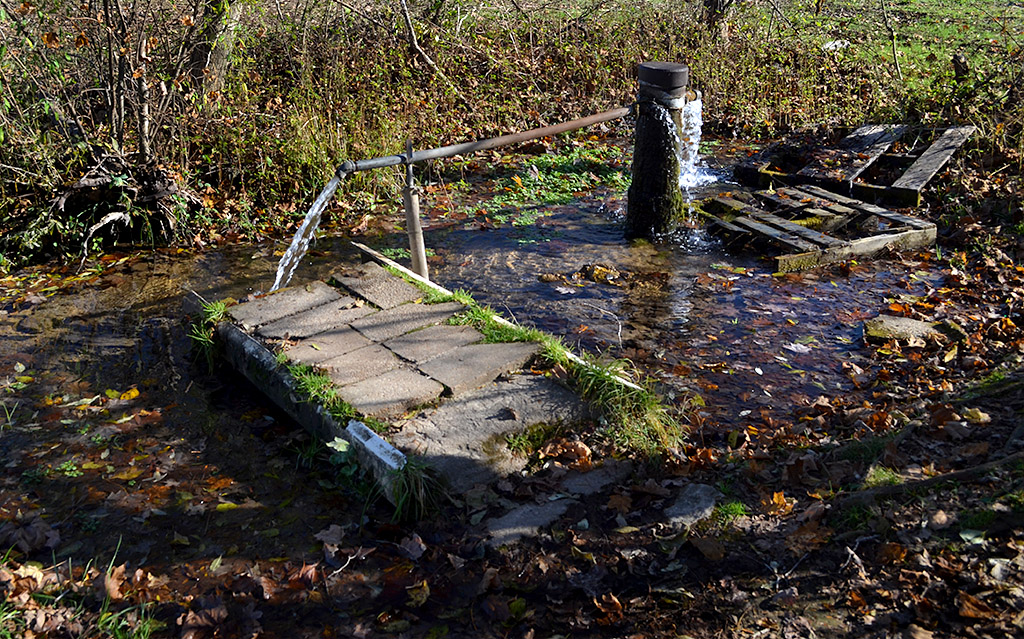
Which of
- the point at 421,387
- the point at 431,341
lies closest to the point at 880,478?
the point at 421,387

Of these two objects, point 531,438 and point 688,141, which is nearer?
point 531,438

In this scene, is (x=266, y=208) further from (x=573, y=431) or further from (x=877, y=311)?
(x=877, y=311)

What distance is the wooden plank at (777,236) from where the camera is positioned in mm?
7281

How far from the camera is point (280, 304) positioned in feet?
19.4

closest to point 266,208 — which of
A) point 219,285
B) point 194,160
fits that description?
point 194,160

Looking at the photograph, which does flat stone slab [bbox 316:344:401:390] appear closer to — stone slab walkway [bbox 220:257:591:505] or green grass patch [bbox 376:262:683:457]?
stone slab walkway [bbox 220:257:591:505]

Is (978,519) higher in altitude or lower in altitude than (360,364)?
higher

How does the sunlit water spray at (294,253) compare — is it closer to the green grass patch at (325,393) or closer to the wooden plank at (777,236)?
the green grass patch at (325,393)

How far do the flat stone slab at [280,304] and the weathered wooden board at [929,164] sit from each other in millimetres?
5898

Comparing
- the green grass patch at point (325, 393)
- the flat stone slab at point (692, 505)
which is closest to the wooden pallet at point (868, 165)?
the flat stone slab at point (692, 505)

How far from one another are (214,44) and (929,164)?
744 cm

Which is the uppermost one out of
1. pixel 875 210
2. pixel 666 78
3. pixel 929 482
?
pixel 666 78

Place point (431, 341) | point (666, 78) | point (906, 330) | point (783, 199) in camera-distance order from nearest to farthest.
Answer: point (431, 341) < point (906, 330) < point (666, 78) < point (783, 199)

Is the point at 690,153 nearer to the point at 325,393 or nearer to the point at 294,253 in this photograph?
the point at 294,253
